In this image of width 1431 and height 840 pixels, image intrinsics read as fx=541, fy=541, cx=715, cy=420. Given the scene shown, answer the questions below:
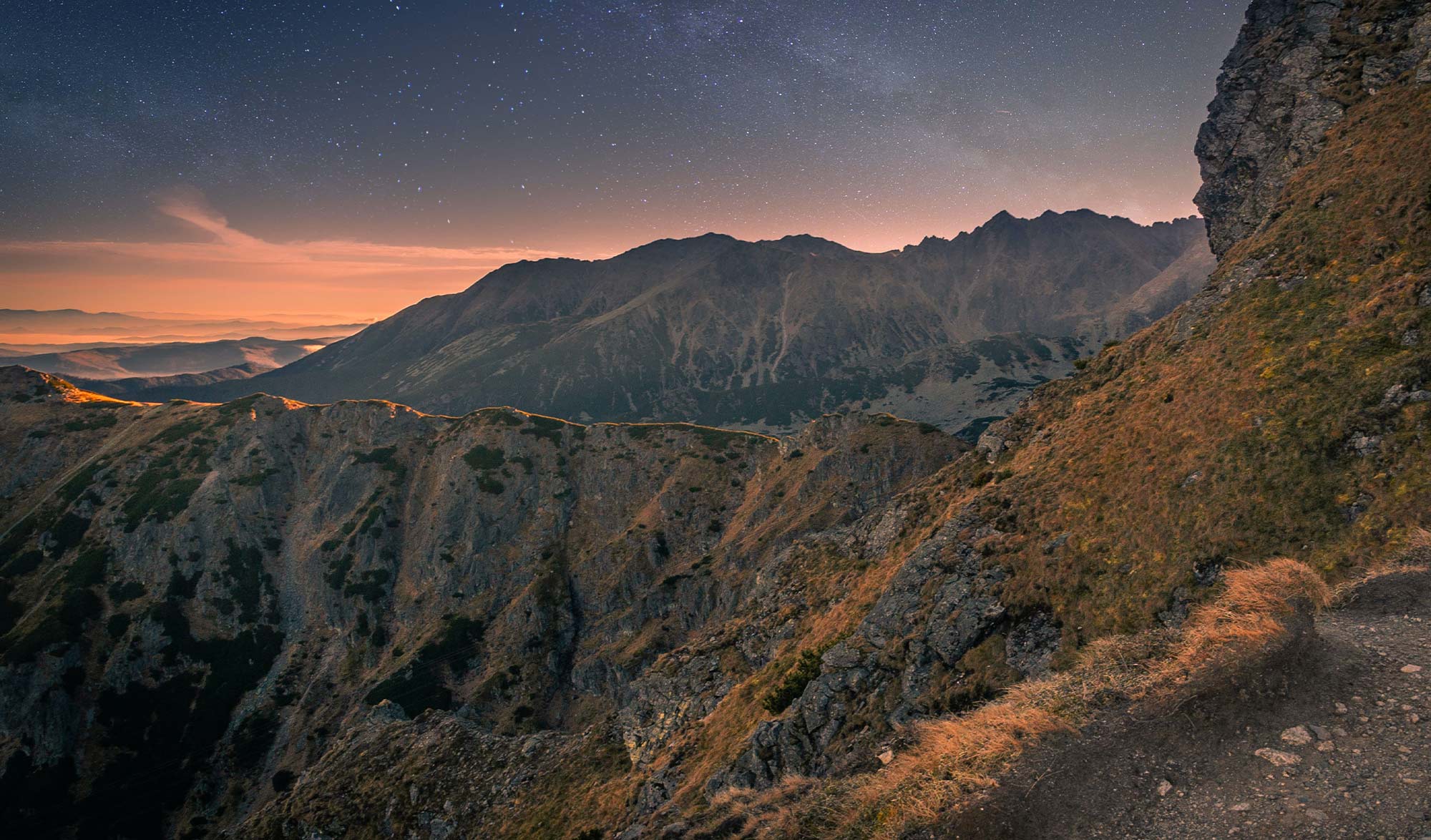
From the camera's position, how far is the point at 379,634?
125 m

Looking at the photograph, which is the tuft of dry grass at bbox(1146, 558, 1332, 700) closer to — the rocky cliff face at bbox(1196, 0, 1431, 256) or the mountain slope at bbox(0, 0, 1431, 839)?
the mountain slope at bbox(0, 0, 1431, 839)

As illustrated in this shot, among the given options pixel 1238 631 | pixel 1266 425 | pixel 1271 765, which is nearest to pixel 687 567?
pixel 1266 425

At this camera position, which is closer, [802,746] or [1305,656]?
[1305,656]

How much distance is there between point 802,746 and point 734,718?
448 inches

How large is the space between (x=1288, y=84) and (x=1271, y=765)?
87.9 m

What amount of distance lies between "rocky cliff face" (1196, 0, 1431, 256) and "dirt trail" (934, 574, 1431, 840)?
185ft

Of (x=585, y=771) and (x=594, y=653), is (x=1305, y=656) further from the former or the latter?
(x=594, y=653)

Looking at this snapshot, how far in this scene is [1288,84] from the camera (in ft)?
206

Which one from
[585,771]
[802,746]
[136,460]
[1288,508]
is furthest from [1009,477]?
[136,460]

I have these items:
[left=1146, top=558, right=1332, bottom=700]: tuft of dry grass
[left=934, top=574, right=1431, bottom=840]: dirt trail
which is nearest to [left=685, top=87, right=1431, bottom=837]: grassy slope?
[left=1146, top=558, right=1332, bottom=700]: tuft of dry grass

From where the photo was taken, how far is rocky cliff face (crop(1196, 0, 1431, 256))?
5122 centimetres

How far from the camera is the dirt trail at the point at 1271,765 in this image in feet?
35.2

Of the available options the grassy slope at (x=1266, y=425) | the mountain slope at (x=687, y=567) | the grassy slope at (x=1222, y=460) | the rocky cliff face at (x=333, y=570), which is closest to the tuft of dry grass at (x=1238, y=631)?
the grassy slope at (x=1222, y=460)

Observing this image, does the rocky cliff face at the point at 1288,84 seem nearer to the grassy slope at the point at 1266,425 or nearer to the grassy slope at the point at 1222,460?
the grassy slope at the point at 1222,460
